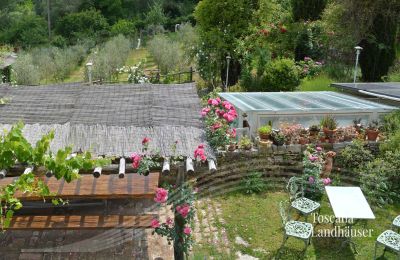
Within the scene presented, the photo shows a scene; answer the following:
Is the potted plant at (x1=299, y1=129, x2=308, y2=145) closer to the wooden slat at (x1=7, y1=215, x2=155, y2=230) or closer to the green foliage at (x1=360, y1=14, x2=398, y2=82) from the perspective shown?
the wooden slat at (x1=7, y1=215, x2=155, y2=230)

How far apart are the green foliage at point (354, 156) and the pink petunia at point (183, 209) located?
4.60m

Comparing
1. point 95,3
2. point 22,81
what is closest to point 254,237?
point 22,81

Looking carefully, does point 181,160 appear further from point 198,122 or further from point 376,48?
point 376,48

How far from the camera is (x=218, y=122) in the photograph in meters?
7.41

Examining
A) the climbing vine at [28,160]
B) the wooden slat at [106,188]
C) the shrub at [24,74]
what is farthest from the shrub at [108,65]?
the climbing vine at [28,160]

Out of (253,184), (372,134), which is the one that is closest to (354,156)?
(372,134)

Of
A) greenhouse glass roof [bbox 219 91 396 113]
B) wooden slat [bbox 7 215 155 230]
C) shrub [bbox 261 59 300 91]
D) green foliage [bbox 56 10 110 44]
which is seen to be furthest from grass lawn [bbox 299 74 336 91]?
green foliage [bbox 56 10 110 44]

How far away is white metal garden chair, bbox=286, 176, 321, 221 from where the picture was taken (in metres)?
7.39

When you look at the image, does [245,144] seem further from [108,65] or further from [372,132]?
[108,65]

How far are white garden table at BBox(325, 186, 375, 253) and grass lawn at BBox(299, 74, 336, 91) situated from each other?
7.08 m

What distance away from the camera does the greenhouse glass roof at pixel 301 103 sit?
984 cm

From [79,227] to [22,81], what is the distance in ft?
43.5

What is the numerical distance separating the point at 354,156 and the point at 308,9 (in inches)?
453

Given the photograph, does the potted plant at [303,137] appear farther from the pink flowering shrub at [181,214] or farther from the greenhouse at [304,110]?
the pink flowering shrub at [181,214]
